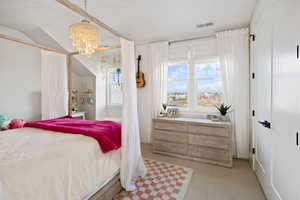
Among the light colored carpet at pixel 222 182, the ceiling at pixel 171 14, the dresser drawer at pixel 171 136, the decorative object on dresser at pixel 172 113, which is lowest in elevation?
the light colored carpet at pixel 222 182

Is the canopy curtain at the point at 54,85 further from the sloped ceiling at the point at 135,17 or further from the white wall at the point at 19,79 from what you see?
the white wall at the point at 19,79

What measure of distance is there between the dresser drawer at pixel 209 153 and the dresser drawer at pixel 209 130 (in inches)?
11.6

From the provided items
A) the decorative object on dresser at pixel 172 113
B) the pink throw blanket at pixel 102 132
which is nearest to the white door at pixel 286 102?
the pink throw blanket at pixel 102 132

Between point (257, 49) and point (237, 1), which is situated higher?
point (237, 1)

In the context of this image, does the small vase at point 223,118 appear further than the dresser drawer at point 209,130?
Yes

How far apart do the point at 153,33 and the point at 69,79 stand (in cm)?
213

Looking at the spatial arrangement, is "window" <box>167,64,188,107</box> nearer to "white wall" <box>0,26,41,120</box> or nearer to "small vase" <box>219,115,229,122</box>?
"small vase" <box>219,115,229,122</box>

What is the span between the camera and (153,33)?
294 cm

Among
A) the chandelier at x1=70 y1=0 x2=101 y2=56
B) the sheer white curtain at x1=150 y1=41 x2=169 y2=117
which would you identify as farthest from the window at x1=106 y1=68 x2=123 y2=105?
the chandelier at x1=70 y1=0 x2=101 y2=56

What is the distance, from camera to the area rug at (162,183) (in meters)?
1.67

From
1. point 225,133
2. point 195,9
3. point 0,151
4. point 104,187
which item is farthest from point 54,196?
point 195,9

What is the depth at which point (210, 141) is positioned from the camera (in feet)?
8.05

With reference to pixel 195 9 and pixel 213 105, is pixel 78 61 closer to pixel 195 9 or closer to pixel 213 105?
pixel 195 9

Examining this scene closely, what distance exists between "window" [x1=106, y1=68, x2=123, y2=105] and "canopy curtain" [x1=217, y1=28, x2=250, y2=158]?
9.97 ft
